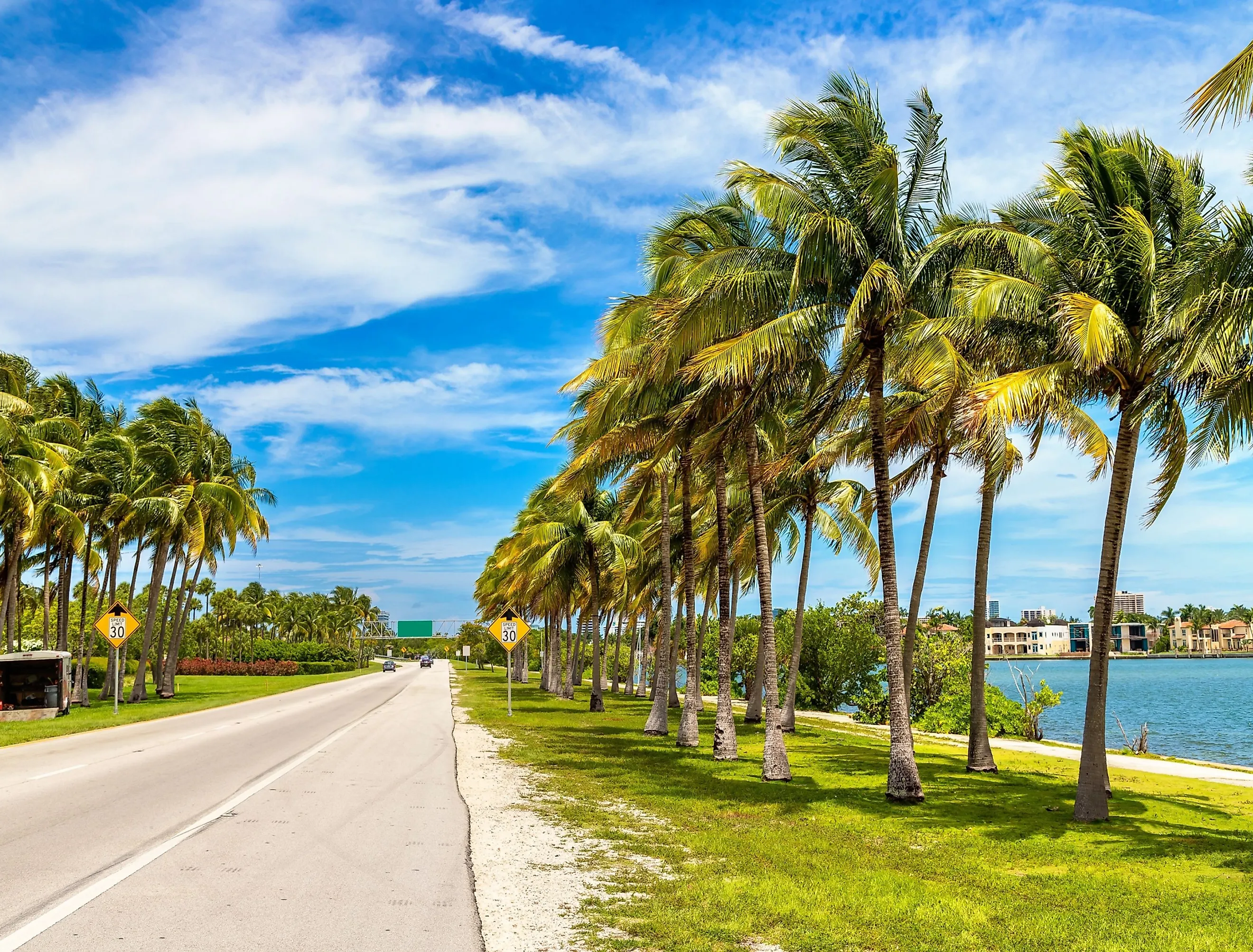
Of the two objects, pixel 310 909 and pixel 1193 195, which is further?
pixel 1193 195

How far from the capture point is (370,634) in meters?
178

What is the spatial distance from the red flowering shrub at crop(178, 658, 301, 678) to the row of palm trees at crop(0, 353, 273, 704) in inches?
1467

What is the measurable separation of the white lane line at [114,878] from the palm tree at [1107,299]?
9.97 m

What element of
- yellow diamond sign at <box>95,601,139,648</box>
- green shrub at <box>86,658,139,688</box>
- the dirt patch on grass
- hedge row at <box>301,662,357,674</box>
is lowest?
hedge row at <box>301,662,357,674</box>

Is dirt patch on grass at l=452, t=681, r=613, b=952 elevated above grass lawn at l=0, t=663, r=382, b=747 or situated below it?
above

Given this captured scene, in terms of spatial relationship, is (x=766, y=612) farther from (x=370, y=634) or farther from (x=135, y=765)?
(x=370, y=634)

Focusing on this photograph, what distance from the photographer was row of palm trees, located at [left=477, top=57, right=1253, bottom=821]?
1217 cm

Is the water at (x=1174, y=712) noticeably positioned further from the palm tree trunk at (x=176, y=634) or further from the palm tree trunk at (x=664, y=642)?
the palm tree trunk at (x=176, y=634)

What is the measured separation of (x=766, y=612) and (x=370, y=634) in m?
171

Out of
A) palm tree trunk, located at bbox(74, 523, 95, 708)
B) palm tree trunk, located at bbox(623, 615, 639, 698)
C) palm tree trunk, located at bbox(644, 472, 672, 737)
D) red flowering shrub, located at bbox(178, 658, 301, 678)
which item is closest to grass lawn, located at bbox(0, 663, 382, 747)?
palm tree trunk, located at bbox(74, 523, 95, 708)

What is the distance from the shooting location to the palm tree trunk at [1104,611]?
12.3 m

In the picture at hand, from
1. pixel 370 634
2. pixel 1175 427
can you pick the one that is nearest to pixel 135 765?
pixel 1175 427

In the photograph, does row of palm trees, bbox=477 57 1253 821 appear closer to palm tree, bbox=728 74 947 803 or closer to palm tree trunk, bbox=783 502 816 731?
palm tree, bbox=728 74 947 803

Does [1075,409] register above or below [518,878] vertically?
above
